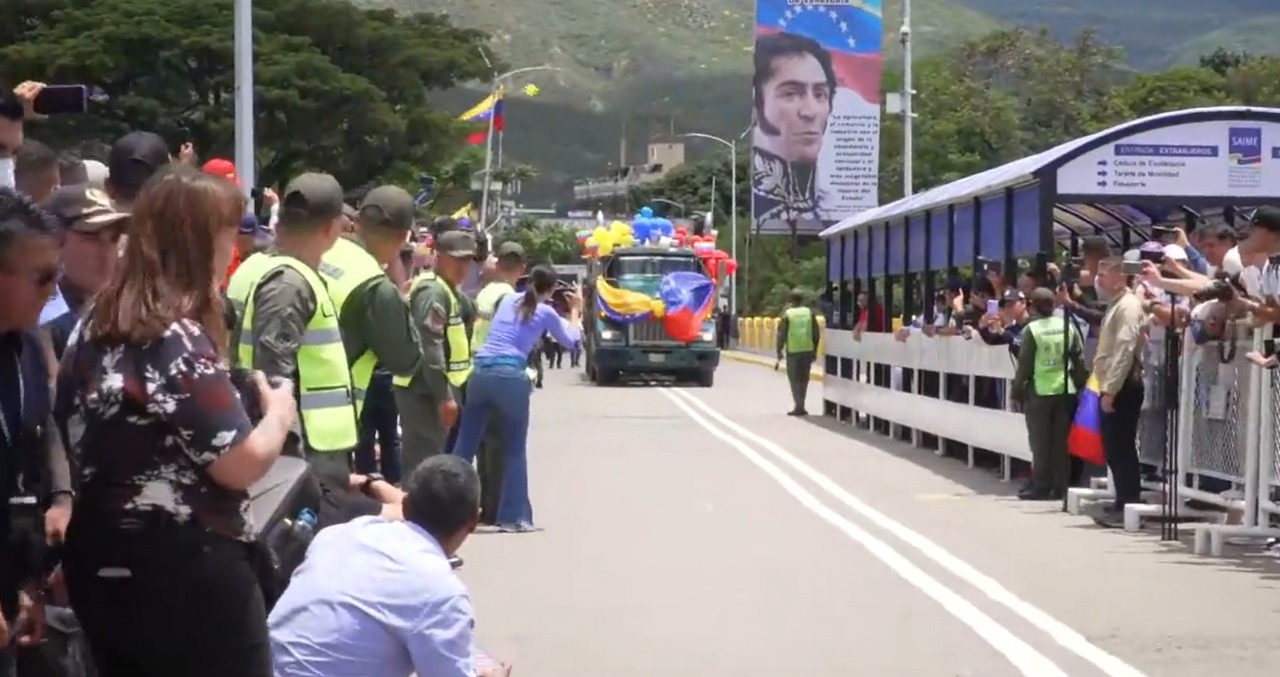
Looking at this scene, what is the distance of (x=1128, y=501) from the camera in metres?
15.5

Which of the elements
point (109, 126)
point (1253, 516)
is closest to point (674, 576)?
point (1253, 516)

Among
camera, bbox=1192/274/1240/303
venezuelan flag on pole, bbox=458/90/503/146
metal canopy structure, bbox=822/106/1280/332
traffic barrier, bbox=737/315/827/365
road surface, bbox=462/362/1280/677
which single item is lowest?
road surface, bbox=462/362/1280/677

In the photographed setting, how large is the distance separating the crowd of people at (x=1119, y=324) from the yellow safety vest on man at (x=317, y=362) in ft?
20.2

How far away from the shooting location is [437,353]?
38.7 feet

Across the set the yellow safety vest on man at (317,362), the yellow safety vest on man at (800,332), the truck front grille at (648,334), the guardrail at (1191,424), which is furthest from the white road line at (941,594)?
the truck front grille at (648,334)

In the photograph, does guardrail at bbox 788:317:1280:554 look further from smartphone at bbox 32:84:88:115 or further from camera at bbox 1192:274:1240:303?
smartphone at bbox 32:84:88:115

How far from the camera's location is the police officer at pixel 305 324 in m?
7.87

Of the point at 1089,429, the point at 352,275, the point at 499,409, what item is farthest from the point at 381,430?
the point at 1089,429

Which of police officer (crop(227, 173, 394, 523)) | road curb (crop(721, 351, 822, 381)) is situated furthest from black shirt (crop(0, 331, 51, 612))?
road curb (crop(721, 351, 822, 381))

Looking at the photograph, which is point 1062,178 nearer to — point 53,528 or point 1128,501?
point 1128,501

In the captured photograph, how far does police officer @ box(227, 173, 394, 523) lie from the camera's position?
25.8 feet

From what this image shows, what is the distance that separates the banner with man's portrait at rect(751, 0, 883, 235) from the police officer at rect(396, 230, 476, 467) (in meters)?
42.9

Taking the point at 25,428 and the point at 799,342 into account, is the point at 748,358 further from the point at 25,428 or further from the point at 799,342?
the point at 25,428

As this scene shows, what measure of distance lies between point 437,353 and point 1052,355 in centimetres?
713
